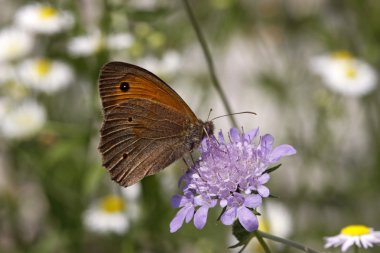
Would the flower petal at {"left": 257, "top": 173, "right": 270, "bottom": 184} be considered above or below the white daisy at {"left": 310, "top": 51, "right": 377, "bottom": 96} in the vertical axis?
below

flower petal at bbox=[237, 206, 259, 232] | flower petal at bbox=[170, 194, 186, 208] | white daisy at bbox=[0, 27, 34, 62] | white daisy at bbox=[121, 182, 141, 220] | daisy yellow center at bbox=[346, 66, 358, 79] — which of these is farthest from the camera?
white daisy at bbox=[0, 27, 34, 62]

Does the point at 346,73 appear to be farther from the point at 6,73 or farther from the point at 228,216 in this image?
the point at 228,216

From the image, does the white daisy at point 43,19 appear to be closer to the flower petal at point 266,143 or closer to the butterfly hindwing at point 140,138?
the butterfly hindwing at point 140,138

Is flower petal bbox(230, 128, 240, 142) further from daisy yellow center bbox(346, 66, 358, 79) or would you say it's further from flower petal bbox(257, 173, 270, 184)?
daisy yellow center bbox(346, 66, 358, 79)

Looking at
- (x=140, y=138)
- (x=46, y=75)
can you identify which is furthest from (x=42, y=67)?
(x=140, y=138)

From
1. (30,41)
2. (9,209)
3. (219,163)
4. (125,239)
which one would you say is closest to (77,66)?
(30,41)

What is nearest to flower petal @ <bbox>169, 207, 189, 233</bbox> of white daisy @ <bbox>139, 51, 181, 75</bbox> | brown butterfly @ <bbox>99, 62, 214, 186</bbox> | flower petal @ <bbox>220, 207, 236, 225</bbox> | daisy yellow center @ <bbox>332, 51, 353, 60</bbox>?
flower petal @ <bbox>220, 207, 236, 225</bbox>
